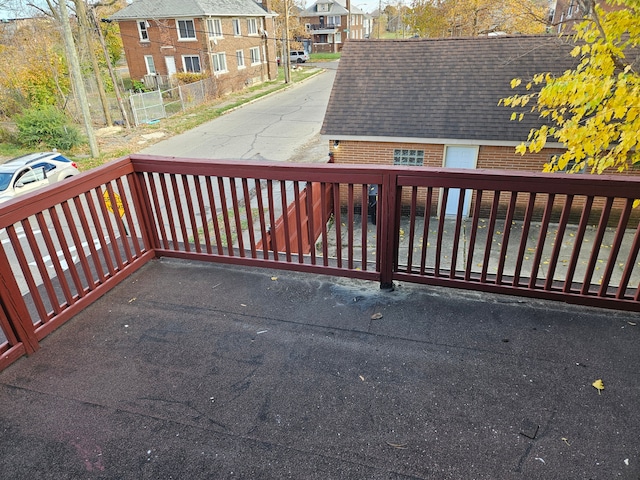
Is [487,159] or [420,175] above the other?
[420,175]

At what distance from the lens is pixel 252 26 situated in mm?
28531

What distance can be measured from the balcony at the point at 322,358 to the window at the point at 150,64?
83.5ft

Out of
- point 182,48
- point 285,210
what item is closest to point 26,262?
point 285,210

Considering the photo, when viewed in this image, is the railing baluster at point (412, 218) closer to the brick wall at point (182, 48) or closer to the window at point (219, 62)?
the brick wall at point (182, 48)

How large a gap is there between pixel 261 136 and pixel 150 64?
13.2m

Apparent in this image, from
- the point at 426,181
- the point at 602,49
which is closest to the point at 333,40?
the point at 602,49

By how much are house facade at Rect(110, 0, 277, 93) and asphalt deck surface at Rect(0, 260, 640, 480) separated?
2348 centimetres

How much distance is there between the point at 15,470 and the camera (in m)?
1.84

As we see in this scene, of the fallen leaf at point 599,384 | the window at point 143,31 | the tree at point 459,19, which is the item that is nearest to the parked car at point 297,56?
the window at point 143,31

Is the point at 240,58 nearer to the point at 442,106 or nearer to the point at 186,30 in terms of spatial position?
the point at 186,30

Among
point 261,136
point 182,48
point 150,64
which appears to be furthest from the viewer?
point 150,64

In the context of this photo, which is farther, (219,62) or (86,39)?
(219,62)

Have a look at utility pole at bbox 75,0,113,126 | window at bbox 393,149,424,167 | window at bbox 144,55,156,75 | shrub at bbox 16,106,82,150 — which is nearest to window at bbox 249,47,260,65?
window at bbox 144,55,156,75

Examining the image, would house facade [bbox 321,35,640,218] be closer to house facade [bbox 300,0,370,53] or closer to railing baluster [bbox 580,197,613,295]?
railing baluster [bbox 580,197,613,295]
